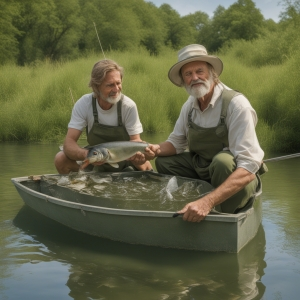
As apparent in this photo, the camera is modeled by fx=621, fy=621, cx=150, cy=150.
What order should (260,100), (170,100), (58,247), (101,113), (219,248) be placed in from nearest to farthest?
(219,248)
(58,247)
(101,113)
(260,100)
(170,100)

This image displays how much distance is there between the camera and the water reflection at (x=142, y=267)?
3953 millimetres

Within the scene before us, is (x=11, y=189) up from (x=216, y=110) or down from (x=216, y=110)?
down

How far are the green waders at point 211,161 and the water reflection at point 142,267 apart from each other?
442 millimetres

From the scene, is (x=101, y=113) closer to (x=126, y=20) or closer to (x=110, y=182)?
(x=110, y=182)

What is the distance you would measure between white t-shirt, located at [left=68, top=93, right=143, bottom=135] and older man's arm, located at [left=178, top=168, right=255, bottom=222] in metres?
1.74

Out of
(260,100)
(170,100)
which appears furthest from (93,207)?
(170,100)

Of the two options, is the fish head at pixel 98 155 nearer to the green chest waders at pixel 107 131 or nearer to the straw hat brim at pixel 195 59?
the green chest waders at pixel 107 131

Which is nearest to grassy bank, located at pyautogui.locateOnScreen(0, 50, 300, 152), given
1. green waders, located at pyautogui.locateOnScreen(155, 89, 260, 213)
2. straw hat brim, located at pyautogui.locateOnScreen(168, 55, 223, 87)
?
green waders, located at pyautogui.locateOnScreen(155, 89, 260, 213)

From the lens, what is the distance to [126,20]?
134 ft

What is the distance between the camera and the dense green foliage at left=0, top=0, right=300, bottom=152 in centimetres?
1196

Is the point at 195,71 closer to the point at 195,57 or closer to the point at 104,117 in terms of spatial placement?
the point at 195,57

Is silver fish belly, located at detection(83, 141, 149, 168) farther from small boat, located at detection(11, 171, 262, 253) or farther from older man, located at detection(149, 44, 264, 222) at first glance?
small boat, located at detection(11, 171, 262, 253)

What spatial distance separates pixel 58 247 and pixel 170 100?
10989mm

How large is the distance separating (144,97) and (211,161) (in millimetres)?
9717
